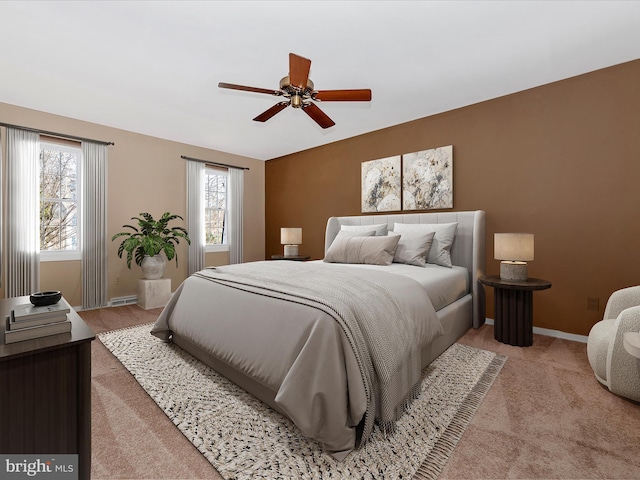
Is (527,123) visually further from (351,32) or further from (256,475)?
(256,475)

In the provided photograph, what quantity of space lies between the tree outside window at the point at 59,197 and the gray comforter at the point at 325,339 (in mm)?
3098

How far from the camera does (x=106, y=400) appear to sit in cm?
190

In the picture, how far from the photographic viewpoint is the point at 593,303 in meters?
2.88

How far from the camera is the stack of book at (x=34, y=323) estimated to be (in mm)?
1130

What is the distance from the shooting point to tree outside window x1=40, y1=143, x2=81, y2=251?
3.95 metres

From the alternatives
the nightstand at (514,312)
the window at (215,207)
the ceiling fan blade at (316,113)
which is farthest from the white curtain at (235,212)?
the nightstand at (514,312)

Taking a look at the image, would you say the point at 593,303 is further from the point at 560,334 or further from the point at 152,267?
the point at 152,267

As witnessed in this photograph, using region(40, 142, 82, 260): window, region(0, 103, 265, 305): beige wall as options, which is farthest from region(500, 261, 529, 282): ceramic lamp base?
region(40, 142, 82, 260): window

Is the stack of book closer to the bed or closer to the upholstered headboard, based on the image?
the bed

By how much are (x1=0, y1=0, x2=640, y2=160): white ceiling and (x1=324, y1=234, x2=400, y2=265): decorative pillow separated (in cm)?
165

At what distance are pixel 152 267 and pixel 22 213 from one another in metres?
1.56

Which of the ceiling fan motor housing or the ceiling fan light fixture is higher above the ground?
the ceiling fan motor housing

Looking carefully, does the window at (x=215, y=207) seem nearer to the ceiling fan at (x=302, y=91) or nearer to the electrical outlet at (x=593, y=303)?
the ceiling fan at (x=302, y=91)

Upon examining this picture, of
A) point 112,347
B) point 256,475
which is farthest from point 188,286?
point 256,475
